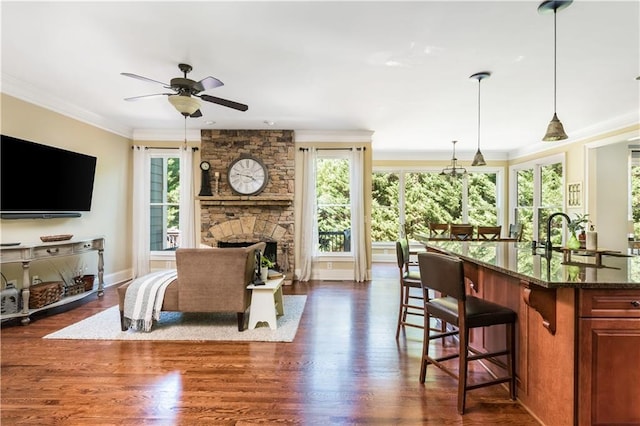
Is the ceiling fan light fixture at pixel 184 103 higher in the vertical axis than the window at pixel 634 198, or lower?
higher

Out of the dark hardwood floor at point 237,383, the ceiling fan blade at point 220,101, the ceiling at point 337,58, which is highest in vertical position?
the ceiling at point 337,58

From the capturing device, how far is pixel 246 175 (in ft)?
18.9

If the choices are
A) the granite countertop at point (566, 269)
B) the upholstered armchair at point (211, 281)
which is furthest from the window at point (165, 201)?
the granite countertop at point (566, 269)

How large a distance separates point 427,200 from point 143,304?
265 inches

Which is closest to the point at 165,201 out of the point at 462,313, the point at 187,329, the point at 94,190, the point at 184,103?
the point at 94,190

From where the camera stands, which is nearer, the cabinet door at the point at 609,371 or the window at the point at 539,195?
the cabinet door at the point at 609,371

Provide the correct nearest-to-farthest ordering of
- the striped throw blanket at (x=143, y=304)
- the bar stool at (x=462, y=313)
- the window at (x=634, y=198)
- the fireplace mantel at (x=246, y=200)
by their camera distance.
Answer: the bar stool at (x=462, y=313), the striped throw blanket at (x=143, y=304), the window at (x=634, y=198), the fireplace mantel at (x=246, y=200)

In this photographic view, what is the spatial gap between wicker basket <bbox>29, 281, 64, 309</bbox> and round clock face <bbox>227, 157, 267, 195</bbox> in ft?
9.36

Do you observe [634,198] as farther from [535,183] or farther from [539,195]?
[535,183]

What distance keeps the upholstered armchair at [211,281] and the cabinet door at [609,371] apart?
2691 mm

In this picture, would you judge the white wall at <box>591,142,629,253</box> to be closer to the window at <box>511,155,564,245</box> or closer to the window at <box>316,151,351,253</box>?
the window at <box>511,155,564,245</box>

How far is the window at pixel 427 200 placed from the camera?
8102 millimetres

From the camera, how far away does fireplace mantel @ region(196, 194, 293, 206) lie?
5619mm

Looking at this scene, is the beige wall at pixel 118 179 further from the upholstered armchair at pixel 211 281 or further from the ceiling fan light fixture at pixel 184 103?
the ceiling fan light fixture at pixel 184 103
